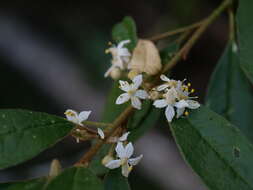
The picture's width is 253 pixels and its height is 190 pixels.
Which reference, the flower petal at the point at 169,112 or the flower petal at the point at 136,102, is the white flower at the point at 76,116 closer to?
the flower petal at the point at 136,102

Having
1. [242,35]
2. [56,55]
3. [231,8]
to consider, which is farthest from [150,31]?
[242,35]

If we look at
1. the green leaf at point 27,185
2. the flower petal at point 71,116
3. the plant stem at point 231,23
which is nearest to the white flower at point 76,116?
the flower petal at point 71,116

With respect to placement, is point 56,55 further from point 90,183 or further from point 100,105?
point 90,183

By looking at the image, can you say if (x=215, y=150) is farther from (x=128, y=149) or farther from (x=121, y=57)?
(x=121, y=57)

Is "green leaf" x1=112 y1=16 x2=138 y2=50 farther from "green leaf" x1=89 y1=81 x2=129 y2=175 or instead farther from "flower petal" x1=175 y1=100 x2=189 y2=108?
"flower petal" x1=175 y1=100 x2=189 y2=108

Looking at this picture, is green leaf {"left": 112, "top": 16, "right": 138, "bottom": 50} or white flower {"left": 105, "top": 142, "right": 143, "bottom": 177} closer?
white flower {"left": 105, "top": 142, "right": 143, "bottom": 177}

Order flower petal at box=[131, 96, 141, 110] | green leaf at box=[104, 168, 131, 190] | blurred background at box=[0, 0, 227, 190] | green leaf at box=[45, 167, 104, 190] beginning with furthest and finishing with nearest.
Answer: blurred background at box=[0, 0, 227, 190], flower petal at box=[131, 96, 141, 110], green leaf at box=[104, 168, 131, 190], green leaf at box=[45, 167, 104, 190]

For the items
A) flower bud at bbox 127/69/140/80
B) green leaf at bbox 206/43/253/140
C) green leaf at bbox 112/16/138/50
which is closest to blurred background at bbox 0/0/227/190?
green leaf at bbox 206/43/253/140
